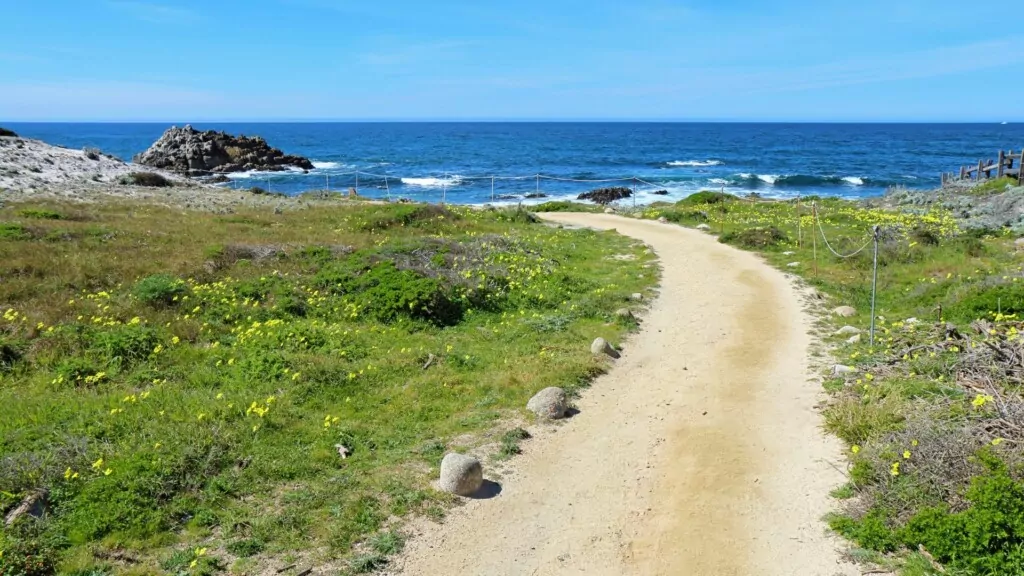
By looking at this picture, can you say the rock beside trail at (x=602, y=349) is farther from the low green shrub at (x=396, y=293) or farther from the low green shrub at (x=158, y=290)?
the low green shrub at (x=158, y=290)

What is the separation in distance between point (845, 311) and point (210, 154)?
6810 cm

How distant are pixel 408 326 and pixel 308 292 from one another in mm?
3056

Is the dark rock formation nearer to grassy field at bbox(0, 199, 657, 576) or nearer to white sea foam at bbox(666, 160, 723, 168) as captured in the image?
grassy field at bbox(0, 199, 657, 576)

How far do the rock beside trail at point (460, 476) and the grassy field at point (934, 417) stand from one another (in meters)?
4.28

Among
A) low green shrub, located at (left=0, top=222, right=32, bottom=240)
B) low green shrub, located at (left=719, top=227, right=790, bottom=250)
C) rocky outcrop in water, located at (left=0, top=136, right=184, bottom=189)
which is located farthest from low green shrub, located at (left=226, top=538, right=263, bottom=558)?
rocky outcrop in water, located at (left=0, top=136, right=184, bottom=189)

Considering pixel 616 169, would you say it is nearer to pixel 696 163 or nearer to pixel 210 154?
pixel 696 163

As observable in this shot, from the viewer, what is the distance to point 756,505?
25.8 feet

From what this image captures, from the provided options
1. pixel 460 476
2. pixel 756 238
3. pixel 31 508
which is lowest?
pixel 460 476

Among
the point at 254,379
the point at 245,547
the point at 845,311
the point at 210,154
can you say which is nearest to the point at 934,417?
the point at 845,311

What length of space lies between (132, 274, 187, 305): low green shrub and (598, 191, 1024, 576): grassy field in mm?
13219

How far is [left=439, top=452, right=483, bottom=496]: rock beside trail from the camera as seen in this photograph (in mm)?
8078

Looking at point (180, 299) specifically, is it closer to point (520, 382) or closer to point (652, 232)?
point (520, 382)

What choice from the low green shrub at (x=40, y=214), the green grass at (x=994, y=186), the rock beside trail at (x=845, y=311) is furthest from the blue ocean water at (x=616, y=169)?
the rock beside trail at (x=845, y=311)

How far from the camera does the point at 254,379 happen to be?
10.7m
